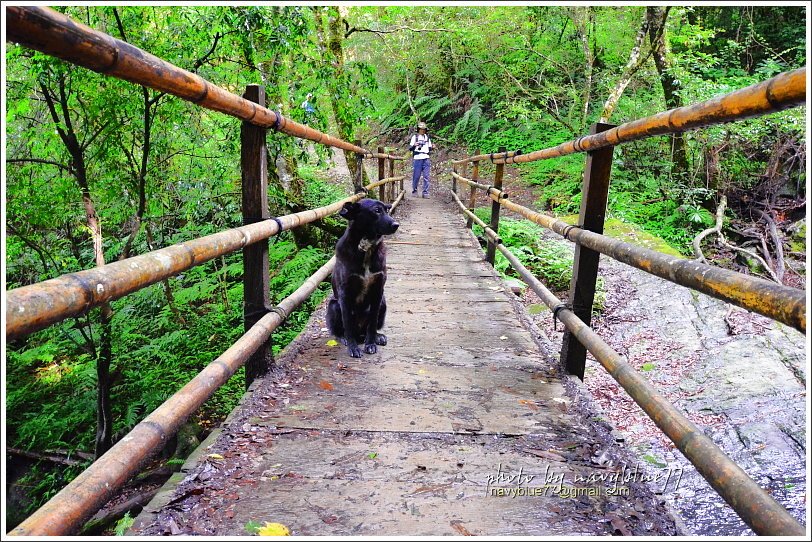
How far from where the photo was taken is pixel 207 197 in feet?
18.2

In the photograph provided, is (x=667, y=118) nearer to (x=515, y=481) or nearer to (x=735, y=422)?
(x=515, y=481)

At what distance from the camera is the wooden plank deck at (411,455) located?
151 cm

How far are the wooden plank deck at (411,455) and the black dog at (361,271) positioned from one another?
16 centimetres

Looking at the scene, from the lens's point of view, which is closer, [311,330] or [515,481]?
[515,481]

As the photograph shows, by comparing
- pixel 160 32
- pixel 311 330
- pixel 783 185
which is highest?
pixel 160 32

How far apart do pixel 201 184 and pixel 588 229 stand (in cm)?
415

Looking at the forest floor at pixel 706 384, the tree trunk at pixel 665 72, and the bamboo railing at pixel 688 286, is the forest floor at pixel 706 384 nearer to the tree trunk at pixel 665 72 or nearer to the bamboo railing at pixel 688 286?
the bamboo railing at pixel 688 286

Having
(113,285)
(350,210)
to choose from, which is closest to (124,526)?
(113,285)

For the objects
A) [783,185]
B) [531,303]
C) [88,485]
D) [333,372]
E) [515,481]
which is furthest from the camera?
[783,185]

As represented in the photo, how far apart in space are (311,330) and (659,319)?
3.97 m

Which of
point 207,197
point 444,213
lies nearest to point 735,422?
point 207,197

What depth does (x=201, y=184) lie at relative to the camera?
17.4 ft

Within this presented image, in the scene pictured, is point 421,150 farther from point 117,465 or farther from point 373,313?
point 117,465

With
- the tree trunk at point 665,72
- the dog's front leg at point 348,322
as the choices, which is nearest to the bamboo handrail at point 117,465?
the dog's front leg at point 348,322
